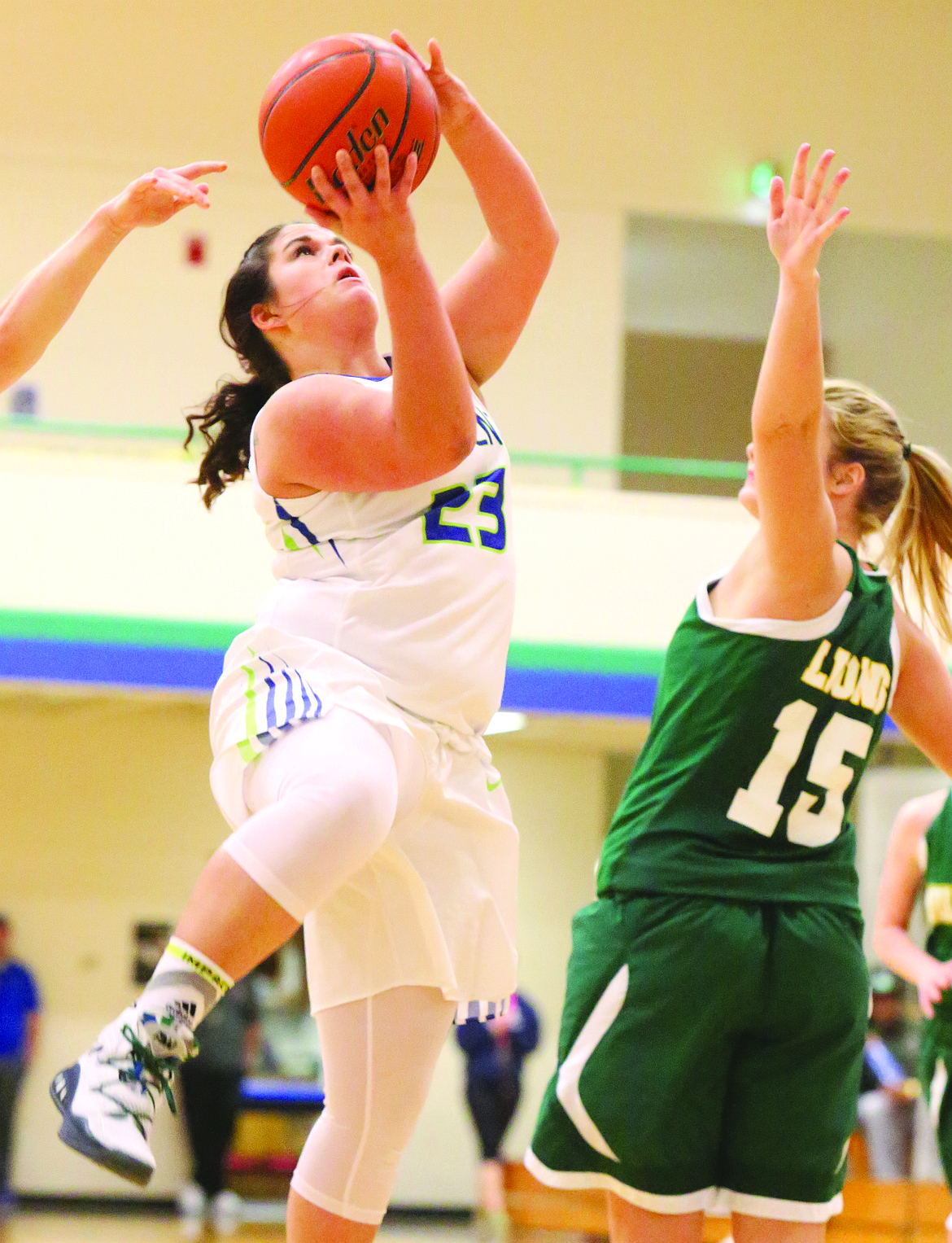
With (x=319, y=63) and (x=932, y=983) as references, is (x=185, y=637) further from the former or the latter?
(x=319, y=63)

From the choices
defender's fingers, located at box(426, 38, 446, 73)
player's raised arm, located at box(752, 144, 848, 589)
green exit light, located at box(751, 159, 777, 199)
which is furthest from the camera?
Result: green exit light, located at box(751, 159, 777, 199)

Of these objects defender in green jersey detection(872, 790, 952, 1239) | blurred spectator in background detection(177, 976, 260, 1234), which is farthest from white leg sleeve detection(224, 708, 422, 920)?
blurred spectator in background detection(177, 976, 260, 1234)

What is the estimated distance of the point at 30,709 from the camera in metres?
8.76

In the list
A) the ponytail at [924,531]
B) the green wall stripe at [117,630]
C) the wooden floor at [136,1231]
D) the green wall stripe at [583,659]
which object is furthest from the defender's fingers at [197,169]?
the wooden floor at [136,1231]

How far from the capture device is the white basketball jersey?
84.6 inches

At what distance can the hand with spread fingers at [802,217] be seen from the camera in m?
2.09

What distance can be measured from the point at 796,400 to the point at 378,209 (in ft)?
2.05

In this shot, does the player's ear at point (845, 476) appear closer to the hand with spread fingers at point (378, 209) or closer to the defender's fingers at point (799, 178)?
the defender's fingers at point (799, 178)

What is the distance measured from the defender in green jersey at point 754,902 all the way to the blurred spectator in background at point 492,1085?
18.4 feet

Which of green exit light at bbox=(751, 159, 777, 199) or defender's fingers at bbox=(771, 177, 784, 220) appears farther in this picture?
green exit light at bbox=(751, 159, 777, 199)

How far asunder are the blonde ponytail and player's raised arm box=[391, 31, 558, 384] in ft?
1.74

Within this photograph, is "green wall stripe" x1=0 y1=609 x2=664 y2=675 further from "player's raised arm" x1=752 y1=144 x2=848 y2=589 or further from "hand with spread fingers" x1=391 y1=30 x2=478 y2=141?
"player's raised arm" x1=752 y1=144 x2=848 y2=589

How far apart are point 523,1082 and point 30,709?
3543mm

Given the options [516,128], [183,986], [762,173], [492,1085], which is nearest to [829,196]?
[183,986]
